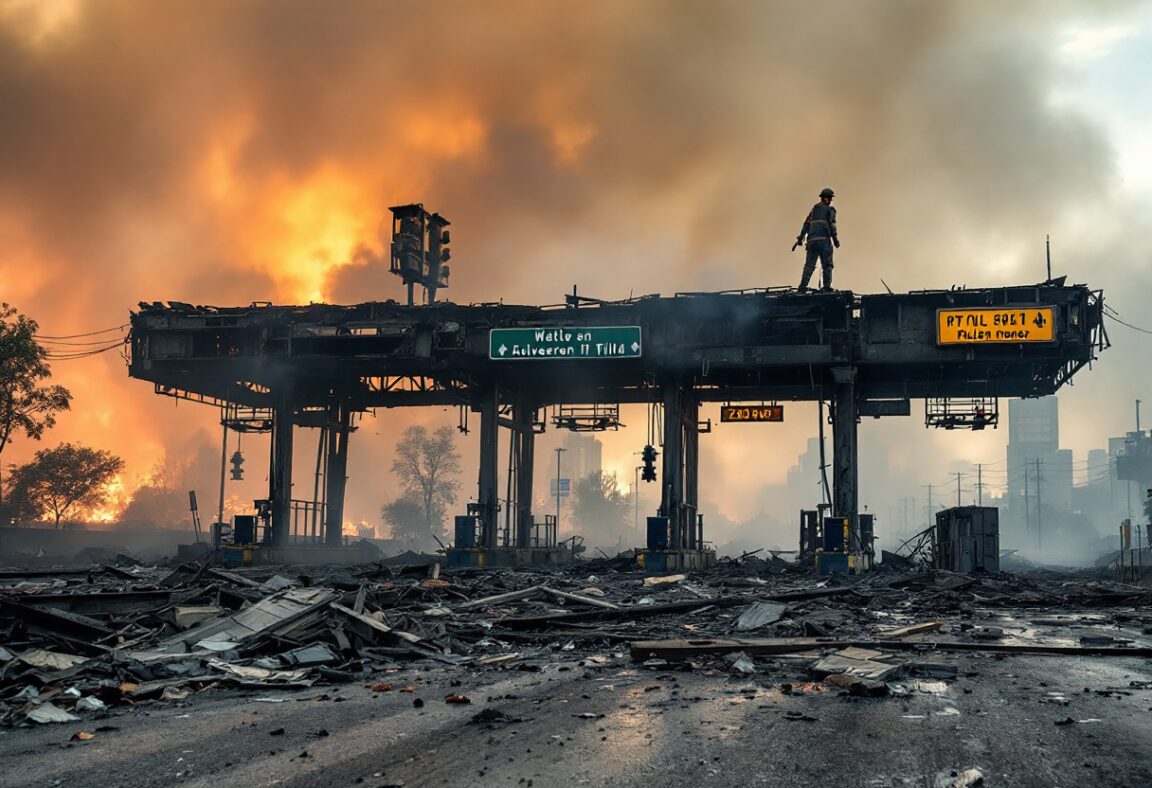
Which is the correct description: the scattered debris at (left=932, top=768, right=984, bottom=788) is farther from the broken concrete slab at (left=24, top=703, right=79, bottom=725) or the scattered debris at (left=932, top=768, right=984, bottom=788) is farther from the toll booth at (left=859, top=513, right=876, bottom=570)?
the toll booth at (left=859, top=513, right=876, bottom=570)

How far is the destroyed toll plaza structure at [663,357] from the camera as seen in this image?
32812 mm

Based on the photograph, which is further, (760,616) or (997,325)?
(997,325)

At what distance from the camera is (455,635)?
13.7 metres

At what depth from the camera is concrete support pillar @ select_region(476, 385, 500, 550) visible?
39094 mm

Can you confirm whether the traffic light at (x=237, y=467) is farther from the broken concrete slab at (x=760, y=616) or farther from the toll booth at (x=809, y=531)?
the broken concrete slab at (x=760, y=616)

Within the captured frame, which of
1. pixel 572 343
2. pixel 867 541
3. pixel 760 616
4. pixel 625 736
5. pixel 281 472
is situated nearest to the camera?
pixel 625 736

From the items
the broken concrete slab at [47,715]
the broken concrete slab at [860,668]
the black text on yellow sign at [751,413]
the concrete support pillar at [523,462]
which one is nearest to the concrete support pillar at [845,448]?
the black text on yellow sign at [751,413]

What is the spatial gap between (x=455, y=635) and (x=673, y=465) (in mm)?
23384

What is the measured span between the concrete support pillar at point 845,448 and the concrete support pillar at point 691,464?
701 cm

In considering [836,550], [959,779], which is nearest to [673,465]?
[836,550]

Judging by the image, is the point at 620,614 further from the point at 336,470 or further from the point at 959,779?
the point at 336,470

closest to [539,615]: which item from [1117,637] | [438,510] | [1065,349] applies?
[1117,637]

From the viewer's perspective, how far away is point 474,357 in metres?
36.3

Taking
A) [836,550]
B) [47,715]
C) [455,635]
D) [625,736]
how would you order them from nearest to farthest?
[625,736]
[47,715]
[455,635]
[836,550]
